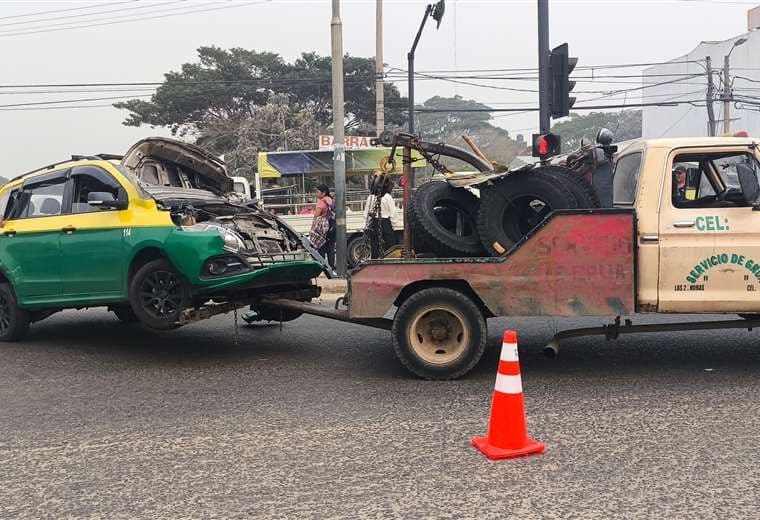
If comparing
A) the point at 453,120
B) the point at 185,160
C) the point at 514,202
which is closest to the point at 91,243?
the point at 185,160

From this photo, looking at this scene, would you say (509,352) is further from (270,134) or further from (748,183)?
(270,134)

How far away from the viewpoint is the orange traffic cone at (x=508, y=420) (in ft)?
13.0

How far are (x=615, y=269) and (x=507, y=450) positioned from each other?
6.85 feet

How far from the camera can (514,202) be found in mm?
5758

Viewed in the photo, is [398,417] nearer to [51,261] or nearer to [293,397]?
[293,397]

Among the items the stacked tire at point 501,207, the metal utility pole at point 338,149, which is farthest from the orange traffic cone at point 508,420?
the metal utility pole at point 338,149

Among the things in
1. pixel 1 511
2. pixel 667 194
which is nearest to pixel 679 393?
pixel 667 194

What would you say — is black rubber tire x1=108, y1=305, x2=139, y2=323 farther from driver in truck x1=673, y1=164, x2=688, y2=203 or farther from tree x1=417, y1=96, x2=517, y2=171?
tree x1=417, y1=96, x2=517, y2=171

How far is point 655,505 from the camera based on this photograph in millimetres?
3287

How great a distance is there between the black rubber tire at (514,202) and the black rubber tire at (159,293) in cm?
295

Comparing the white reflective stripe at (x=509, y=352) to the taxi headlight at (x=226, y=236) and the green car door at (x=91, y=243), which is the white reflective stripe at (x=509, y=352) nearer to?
the taxi headlight at (x=226, y=236)

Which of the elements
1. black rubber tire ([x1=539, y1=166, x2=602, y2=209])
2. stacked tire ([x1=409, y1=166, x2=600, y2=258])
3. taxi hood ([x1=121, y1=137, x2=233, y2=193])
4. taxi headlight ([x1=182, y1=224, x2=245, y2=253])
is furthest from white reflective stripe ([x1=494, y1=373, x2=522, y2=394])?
taxi hood ([x1=121, y1=137, x2=233, y2=193])

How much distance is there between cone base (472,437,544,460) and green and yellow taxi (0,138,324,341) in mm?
3013

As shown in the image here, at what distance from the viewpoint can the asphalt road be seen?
3.41m
